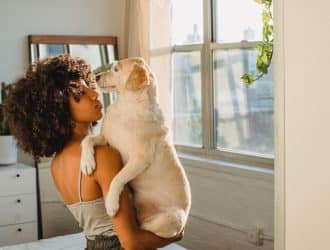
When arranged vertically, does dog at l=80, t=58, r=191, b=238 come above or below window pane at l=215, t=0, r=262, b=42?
below

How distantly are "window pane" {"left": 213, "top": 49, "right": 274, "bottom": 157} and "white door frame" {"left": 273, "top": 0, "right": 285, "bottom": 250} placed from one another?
1841 mm

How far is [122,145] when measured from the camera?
1.40 meters

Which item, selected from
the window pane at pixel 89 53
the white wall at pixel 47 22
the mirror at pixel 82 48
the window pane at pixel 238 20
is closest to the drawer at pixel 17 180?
the white wall at pixel 47 22

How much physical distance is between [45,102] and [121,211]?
0.39 m

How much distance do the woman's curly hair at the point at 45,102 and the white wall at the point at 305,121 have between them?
71 centimetres

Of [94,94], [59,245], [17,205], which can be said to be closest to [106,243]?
[94,94]

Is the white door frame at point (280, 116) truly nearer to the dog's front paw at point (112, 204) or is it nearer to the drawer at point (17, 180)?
the dog's front paw at point (112, 204)

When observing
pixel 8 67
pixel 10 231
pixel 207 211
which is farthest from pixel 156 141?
pixel 8 67

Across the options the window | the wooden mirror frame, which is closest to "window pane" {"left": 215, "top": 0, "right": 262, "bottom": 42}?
the window

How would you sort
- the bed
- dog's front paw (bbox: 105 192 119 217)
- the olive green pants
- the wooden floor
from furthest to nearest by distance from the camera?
the wooden floor
the bed
the olive green pants
dog's front paw (bbox: 105 192 119 217)

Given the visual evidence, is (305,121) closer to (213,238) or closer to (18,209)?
(213,238)

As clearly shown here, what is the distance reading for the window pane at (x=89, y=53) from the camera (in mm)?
3641

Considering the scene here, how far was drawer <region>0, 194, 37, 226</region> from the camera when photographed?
10.2 feet

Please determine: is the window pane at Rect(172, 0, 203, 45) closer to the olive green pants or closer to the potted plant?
the potted plant
